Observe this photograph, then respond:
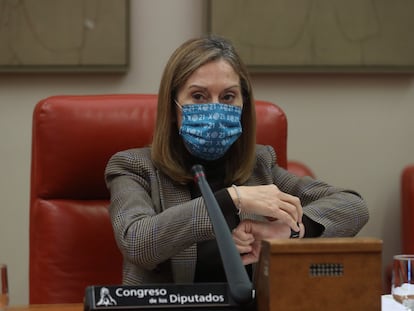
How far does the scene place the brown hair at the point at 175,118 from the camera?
1.86 m

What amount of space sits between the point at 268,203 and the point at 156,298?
537mm

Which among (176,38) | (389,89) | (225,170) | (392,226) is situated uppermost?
(176,38)

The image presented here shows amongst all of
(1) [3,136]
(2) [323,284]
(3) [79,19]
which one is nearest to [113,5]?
(3) [79,19]

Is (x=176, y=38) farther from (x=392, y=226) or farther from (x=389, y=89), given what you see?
(x=392, y=226)

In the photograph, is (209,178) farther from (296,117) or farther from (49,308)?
(296,117)

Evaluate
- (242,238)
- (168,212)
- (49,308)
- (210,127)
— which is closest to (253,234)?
(242,238)

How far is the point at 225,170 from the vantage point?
1923 millimetres

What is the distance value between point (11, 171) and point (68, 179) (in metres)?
0.74

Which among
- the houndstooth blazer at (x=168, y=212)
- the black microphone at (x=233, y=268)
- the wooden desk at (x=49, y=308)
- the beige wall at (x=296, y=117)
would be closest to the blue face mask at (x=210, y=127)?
the houndstooth blazer at (x=168, y=212)

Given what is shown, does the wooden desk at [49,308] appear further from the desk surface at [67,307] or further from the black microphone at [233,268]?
the black microphone at [233,268]

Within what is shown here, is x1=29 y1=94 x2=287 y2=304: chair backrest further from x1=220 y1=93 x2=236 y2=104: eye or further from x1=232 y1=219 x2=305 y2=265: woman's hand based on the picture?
x1=232 y1=219 x2=305 y2=265: woman's hand

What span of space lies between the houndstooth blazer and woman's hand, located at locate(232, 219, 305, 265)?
2.3 inches

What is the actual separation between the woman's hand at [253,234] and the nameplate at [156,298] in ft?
1.37

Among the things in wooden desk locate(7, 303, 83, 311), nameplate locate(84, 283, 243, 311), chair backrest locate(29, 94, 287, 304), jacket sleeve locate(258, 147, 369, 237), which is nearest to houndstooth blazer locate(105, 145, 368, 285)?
jacket sleeve locate(258, 147, 369, 237)
